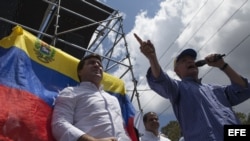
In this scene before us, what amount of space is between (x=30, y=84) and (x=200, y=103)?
961 mm

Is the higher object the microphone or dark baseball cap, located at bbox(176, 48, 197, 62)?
dark baseball cap, located at bbox(176, 48, 197, 62)

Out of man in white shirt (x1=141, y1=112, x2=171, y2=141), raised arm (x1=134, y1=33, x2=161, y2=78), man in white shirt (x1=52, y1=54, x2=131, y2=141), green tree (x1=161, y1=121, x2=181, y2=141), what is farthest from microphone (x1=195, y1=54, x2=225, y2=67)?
green tree (x1=161, y1=121, x2=181, y2=141)

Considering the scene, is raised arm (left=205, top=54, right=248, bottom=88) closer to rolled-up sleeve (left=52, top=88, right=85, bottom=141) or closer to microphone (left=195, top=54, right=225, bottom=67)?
microphone (left=195, top=54, right=225, bottom=67)

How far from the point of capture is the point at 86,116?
1.63 m

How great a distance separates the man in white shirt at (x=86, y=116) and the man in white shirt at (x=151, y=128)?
3.82 ft

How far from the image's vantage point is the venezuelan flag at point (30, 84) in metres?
1.52

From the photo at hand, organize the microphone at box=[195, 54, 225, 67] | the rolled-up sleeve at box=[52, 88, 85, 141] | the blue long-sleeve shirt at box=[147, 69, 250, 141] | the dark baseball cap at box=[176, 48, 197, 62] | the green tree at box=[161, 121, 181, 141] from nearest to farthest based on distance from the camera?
the rolled-up sleeve at box=[52, 88, 85, 141]
the blue long-sleeve shirt at box=[147, 69, 250, 141]
the microphone at box=[195, 54, 225, 67]
the dark baseball cap at box=[176, 48, 197, 62]
the green tree at box=[161, 121, 181, 141]

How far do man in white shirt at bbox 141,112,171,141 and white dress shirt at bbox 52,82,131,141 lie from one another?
3.88 feet

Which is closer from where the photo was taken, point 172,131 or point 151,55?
point 151,55

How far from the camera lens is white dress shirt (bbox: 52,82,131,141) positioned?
60.1 inches

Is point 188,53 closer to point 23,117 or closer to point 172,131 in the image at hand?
point 23,117

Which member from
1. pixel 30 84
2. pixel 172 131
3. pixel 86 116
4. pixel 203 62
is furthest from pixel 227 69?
pixel 172 131

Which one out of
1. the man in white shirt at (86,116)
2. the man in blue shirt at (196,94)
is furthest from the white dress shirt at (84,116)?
the man in blue shirt at (196,94)

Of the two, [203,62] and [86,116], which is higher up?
[203,62]
